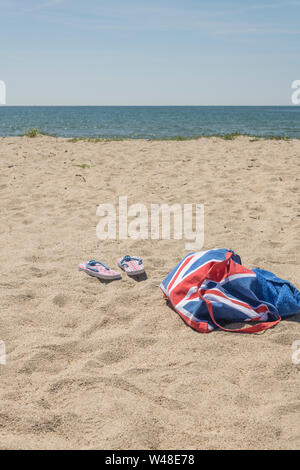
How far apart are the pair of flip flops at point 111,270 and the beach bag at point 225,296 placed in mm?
561

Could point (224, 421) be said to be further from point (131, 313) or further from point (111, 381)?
point (131, 313)

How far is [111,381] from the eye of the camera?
259cm

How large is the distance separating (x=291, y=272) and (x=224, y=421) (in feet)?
7.37

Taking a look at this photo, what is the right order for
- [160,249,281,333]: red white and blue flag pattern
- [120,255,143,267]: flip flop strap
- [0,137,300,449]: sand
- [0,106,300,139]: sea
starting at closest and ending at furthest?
1. [0,137,300,449]: sand
2. [160,249,281,333]: red white and blue flag pattern
3. [120,255,143,267]: flip flop strap
4. [0,106,300,139]: sea

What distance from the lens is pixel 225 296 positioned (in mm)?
3295

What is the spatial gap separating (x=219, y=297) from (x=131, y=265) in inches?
45.8

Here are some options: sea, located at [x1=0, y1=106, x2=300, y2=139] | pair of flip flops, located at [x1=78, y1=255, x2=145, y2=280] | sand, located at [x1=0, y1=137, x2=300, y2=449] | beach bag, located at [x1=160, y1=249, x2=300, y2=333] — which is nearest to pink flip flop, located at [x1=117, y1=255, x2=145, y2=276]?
pair of flip flops, located at [x1=78, y1=255, x2=145, y2=280]

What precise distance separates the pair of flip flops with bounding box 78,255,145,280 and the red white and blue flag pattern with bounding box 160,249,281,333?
23.5 inches

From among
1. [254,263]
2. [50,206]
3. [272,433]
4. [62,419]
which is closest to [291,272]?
[254,263]

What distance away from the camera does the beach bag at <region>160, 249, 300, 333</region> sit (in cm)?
326

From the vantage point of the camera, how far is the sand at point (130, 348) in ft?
7.30

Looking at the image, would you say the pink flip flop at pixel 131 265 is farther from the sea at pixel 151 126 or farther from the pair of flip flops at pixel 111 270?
the sea at pixel 151 126

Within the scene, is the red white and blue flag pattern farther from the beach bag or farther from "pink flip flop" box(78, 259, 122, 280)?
"pink flip flop" box(78, 259, 122, 280)

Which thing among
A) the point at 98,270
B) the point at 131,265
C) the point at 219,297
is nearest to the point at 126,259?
the point at 131,265
